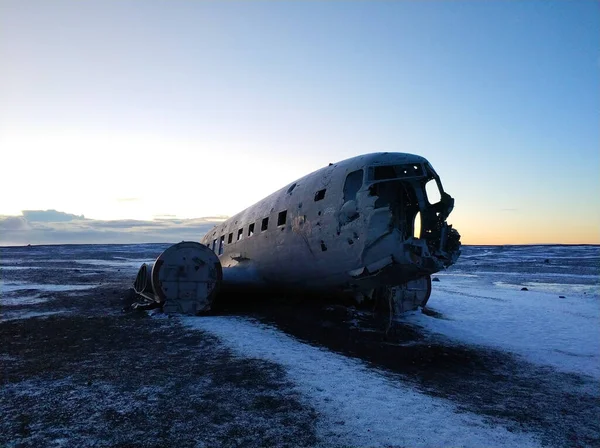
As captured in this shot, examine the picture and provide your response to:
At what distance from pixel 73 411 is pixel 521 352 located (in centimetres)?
1110

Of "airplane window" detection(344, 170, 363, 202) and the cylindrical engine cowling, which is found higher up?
"airplane window" detection(344, 170, 363, 202)

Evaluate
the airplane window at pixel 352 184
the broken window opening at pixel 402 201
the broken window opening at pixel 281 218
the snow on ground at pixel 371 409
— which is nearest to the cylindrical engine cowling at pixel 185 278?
the broken window opening at pixel 281 218

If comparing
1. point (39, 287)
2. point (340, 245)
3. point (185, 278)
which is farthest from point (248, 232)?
point (39, 287)

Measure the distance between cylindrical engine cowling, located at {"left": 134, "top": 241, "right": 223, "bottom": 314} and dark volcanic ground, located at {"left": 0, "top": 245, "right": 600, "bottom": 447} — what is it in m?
1.04

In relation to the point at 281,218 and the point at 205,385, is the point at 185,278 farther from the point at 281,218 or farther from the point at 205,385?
the point at 205,385

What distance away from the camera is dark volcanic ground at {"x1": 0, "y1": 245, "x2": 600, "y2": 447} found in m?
5.46

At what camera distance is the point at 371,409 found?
6383 mm

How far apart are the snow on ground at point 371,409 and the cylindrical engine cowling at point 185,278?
4.88 metres

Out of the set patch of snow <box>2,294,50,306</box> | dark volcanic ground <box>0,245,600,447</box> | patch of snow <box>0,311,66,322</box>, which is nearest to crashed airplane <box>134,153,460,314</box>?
dark volcanic ground <box>0,245,600,447</box>

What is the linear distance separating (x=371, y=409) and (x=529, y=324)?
1119 cm

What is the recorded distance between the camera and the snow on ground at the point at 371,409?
545 cm

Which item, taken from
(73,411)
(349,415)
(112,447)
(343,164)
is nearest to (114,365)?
(73,411)

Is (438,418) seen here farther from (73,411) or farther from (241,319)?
(241,319)

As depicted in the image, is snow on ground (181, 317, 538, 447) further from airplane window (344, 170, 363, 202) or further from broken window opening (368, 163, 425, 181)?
broken window opening (368, 163, 425, 181)
